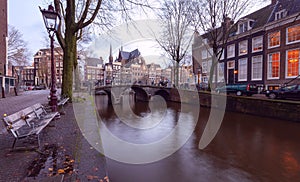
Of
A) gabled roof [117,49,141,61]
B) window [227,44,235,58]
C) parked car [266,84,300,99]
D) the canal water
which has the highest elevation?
gabled roof [117,49,141,61]

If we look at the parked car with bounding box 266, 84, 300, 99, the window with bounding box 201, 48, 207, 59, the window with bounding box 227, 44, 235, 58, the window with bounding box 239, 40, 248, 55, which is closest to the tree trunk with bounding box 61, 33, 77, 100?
the parked car with bounding box 266, 84, 300, 99

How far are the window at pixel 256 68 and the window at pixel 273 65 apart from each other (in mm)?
1474

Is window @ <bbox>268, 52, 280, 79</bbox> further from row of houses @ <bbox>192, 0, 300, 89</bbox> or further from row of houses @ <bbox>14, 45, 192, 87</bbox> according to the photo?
row of houses @ <bbox>14, 45, 192, 87</bbox>

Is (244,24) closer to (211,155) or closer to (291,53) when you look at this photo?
(291,53)

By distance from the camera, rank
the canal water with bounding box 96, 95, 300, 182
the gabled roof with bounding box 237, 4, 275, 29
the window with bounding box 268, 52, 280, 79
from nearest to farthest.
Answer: the canal water with bounding box 96, 95, 300, 182
the window with bounding box 268, 52, 280, 79
the gabled roof with bounding box 237, 4, 275, 29

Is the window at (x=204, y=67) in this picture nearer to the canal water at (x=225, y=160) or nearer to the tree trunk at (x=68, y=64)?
the canal water at (x=225, y=160)

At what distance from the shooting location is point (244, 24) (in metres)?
29.0

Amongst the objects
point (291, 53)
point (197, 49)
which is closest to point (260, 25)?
point (291, 53)

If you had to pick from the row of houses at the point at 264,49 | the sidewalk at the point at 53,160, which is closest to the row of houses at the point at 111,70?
the row of houses at the point at 264,49

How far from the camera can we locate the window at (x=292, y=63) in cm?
2089

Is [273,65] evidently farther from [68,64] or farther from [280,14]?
[68,64]

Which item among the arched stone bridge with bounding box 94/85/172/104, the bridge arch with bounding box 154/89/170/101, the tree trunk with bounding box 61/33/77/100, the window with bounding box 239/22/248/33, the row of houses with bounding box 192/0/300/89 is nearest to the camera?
the tree trunk with bounding box 61/33/77/100

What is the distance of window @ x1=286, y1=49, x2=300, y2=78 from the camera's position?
2089cm

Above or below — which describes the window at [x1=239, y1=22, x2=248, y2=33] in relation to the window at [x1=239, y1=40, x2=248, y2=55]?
above
